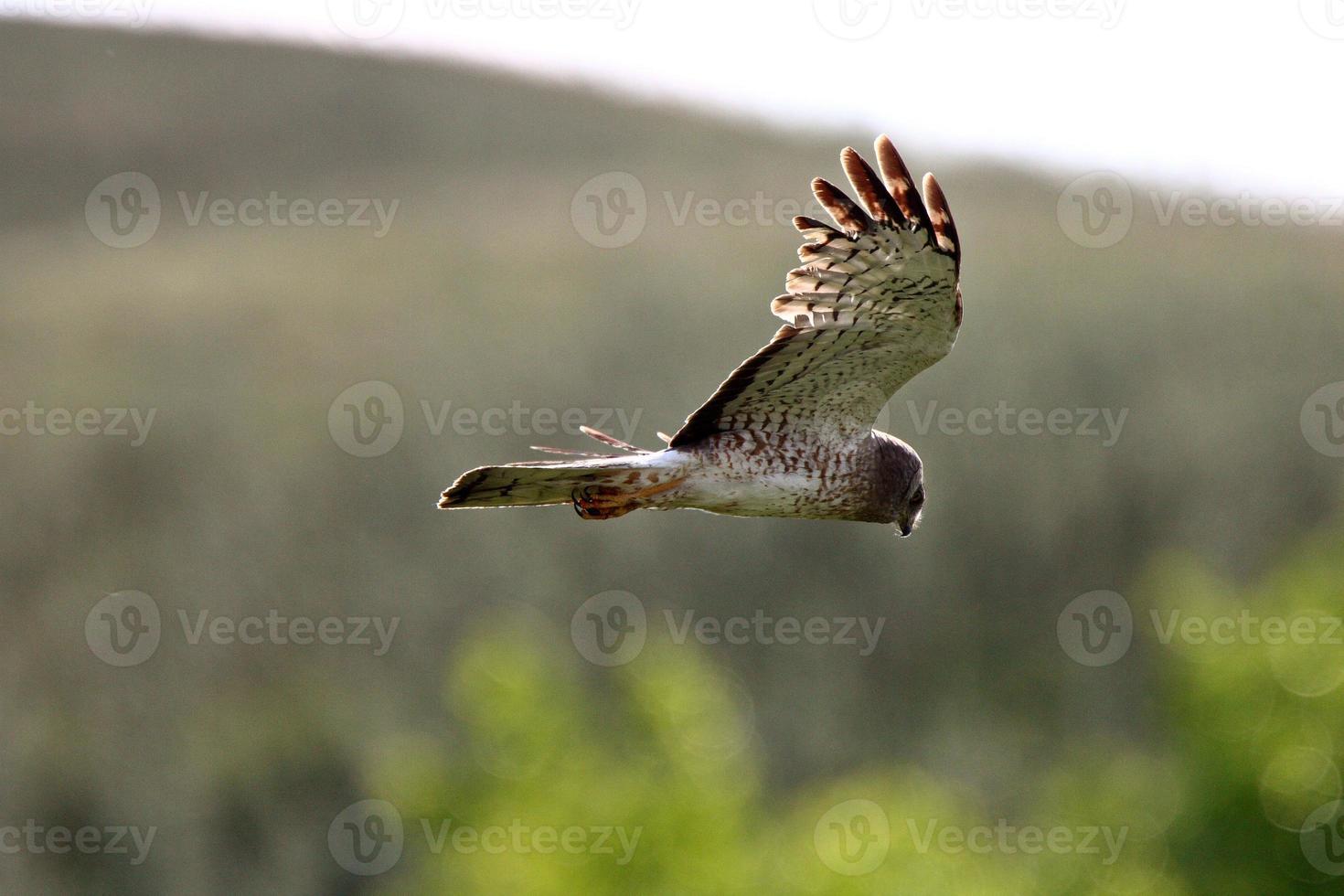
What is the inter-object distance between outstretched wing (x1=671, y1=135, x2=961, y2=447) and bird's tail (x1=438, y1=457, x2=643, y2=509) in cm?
42

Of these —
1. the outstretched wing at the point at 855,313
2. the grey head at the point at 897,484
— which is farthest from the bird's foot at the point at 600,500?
the grey head at the point at 897,484

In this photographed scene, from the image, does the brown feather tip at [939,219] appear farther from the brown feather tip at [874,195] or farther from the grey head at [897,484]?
the grey head at [897,484]

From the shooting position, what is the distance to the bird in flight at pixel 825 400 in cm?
557

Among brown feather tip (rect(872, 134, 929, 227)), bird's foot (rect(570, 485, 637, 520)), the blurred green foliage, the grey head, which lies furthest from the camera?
the blurred green foliage

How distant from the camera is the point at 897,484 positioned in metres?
6.40

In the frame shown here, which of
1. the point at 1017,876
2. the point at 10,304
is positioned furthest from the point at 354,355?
the point at 1017,876

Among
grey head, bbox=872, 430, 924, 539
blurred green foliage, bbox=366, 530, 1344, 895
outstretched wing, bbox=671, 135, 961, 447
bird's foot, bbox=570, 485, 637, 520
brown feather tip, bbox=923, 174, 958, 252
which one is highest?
brown feather tip, bbox=923, 174, 958, 252

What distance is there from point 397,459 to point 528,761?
17960 millimetres

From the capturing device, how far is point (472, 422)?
33062 millimetres

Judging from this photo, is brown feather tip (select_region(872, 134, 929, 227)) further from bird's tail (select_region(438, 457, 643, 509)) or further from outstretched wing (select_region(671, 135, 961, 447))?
bird's tail (select_region(438, 457, 643, 509))

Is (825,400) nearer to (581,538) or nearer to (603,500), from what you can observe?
(603,500)

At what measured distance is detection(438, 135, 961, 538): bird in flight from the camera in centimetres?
557

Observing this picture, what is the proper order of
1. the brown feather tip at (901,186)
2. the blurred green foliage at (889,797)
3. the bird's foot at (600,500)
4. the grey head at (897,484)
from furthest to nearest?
the blurred green foliage at (889,797), the grey head at (897,484), the bird's foot at (600,500), the brown feather tip at (901,186)

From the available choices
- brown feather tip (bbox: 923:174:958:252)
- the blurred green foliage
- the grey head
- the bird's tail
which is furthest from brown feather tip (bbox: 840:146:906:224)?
the blurred green foliage
